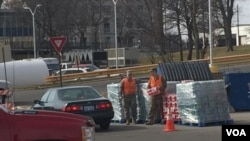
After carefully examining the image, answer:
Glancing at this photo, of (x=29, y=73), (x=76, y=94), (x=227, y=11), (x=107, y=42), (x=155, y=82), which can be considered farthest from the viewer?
(x=107, y=42)

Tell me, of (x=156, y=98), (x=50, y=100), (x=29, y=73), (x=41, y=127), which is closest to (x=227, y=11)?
(x=29, y=73)

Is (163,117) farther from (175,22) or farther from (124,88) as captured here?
(175,22)

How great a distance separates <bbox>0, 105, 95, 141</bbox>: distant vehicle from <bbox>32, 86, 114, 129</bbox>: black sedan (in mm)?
9626

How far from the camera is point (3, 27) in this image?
363ft

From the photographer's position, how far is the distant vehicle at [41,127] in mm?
7047

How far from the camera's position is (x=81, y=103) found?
57.1 ft

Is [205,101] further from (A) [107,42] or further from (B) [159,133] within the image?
(A) [107,42]

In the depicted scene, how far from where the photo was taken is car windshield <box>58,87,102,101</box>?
17859 mm

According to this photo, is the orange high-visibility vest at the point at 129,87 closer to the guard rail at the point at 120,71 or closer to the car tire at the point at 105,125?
the car tire at the point at 105,125

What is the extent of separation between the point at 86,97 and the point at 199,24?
4186 cm

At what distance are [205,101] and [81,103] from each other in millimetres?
3638

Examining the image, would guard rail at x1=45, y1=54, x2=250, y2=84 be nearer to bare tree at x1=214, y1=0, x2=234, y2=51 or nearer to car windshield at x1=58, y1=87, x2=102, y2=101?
bare tree at x1=214, y1=0, x2=234, y2=51

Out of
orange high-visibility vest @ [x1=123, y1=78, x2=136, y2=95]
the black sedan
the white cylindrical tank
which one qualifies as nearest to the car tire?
the black sedan

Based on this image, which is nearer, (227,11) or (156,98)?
(156,98)
